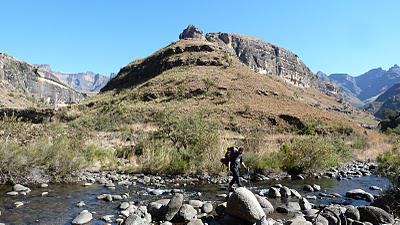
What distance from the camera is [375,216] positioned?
1259cm

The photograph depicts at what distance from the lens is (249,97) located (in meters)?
76.4

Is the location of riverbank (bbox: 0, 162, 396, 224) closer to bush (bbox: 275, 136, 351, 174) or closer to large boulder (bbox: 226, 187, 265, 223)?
large boulder (bbox: 226, 187, 265, 223)

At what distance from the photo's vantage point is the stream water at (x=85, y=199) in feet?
42.1

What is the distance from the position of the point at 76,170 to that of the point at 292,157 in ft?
38.1

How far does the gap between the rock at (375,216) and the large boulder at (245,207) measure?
3.16 m

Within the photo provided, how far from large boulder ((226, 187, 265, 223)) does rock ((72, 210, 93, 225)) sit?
409 cm

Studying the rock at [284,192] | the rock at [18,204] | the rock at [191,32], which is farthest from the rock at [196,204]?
the rock at [191,32]

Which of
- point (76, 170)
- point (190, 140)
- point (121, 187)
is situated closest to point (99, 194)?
point (121, 187)

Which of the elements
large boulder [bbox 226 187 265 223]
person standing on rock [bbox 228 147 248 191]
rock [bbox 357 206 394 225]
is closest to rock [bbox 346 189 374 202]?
rock [bbox 357 206 394 225]

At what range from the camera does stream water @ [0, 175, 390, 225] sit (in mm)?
12828

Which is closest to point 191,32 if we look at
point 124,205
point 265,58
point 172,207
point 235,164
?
point 265,58

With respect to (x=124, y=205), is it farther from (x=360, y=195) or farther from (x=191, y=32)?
(x=191, y=32)

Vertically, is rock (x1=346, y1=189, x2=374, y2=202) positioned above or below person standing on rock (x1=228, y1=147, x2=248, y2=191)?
below

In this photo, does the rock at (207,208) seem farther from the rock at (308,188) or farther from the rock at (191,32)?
the rock at (191,32)
